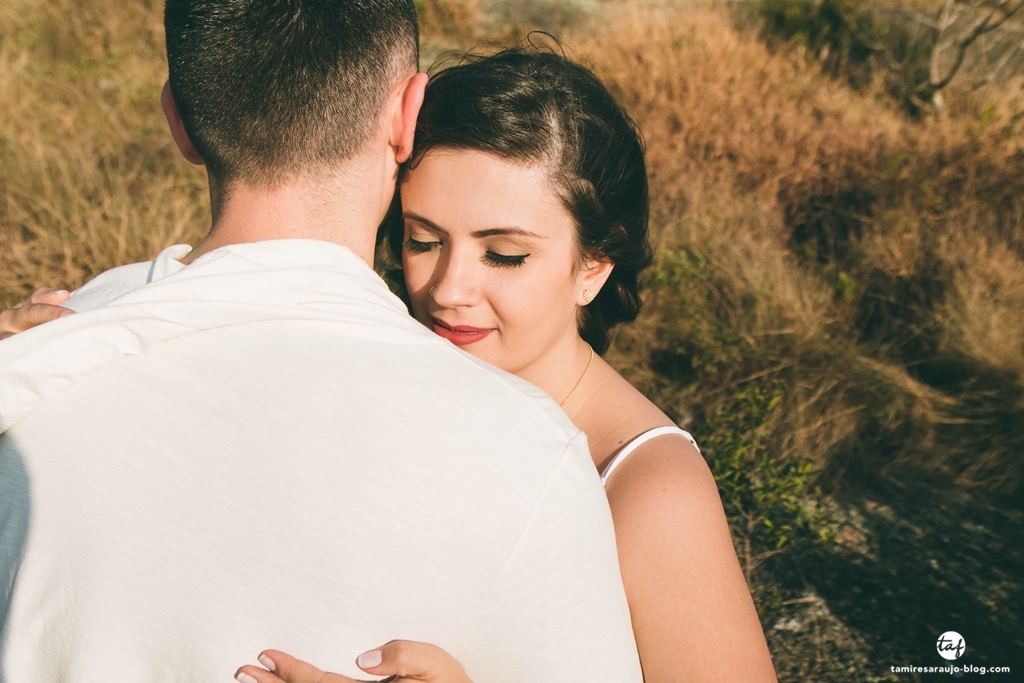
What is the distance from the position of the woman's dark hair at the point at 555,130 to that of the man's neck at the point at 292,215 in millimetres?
892

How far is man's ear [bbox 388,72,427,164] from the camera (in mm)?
1497

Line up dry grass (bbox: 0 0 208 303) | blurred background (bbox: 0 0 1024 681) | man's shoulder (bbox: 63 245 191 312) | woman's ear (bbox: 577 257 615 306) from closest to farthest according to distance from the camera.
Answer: man's shoulder (bbox: 63 245 191 312)
woman's ear (bbox: 577 257 615 306)
blurred background (bbox: 0 0 1024 681)
dry grass (bbox: 0 0 208 303)

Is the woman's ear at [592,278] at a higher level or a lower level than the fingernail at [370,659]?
lower

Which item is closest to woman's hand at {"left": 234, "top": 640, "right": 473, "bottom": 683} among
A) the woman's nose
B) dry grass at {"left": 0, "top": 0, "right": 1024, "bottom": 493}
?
the woman's nose

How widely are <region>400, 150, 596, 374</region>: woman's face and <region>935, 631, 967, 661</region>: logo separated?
241 cm

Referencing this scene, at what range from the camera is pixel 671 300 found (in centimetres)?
508

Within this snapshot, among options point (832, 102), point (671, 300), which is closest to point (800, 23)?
point (832, 102)

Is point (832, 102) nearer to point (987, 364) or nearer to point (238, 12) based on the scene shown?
point (987, 364)

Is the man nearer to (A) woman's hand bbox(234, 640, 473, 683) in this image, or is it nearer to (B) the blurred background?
(A) woman's hand bbox(234, 640, 473, 683)

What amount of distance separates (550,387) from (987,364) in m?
3.50

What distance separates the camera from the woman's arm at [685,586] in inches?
63.9

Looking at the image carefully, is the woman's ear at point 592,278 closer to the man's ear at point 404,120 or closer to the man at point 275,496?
the man's ear at point 404,120

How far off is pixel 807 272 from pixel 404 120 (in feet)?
15.9

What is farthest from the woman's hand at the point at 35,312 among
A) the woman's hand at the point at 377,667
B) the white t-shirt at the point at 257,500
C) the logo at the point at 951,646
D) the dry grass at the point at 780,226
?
the logo at the point at 951,646
